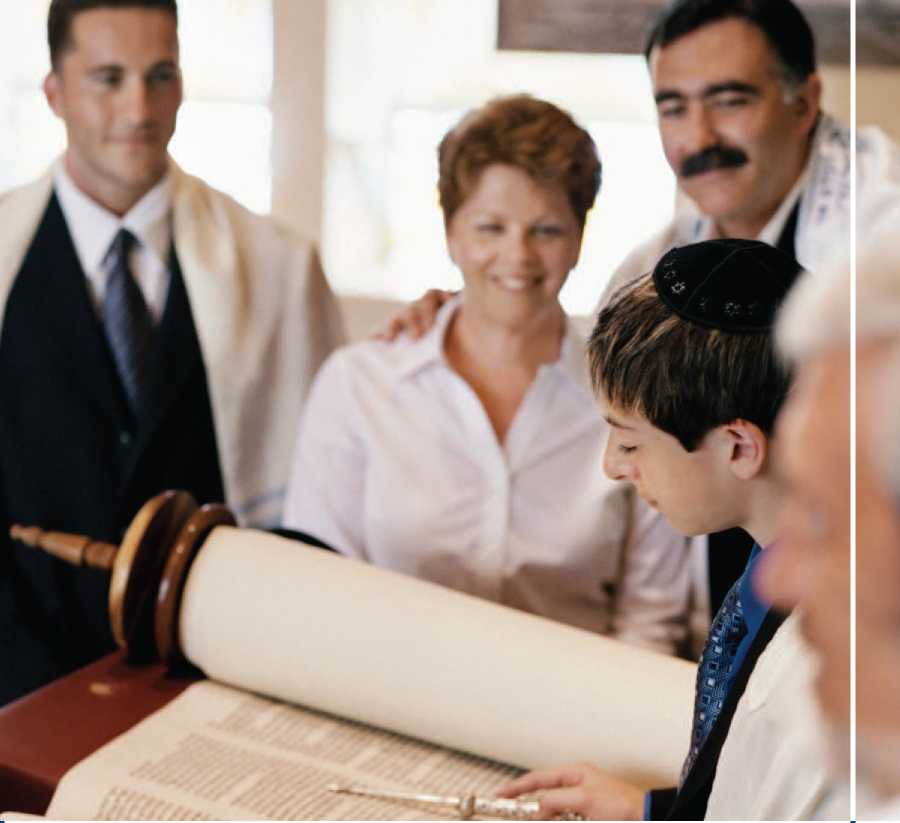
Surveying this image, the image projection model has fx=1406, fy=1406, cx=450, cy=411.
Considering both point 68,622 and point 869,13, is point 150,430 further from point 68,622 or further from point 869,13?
point 869,13

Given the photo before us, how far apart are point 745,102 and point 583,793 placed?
0.54 meters

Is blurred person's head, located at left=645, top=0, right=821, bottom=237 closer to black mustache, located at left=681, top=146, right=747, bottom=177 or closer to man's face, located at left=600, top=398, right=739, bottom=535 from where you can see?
black mustache, located at left=681, top=146, right=747, bottom=177

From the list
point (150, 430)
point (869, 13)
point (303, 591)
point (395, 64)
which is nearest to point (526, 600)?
point (303, 591)

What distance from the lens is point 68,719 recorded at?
1177 millimetres

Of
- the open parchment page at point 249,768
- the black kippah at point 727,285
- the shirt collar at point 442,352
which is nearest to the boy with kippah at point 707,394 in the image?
the black kippah at point 727,285

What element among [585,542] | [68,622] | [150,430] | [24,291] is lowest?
[68,622]

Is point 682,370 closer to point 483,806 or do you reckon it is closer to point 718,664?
point 718,664

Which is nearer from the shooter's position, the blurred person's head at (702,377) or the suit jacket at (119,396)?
the blurred person's head at (702,377)

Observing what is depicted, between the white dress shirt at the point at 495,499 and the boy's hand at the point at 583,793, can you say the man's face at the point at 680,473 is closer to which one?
the boy's hand at the point at 583,793

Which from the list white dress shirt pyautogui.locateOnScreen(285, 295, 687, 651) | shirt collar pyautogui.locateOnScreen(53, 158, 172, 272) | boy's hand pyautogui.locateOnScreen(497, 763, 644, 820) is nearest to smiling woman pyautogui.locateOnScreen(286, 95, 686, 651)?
white dress shirt pyautogui.locateOnScreen(285, 295, 687, 651)

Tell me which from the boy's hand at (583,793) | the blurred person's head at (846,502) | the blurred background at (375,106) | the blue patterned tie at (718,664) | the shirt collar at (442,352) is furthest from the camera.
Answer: the shirt collar at (442,352)

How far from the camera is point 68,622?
146 centimetres

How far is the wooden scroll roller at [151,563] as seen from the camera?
4.03 ft

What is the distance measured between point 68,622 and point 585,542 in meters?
0.55
